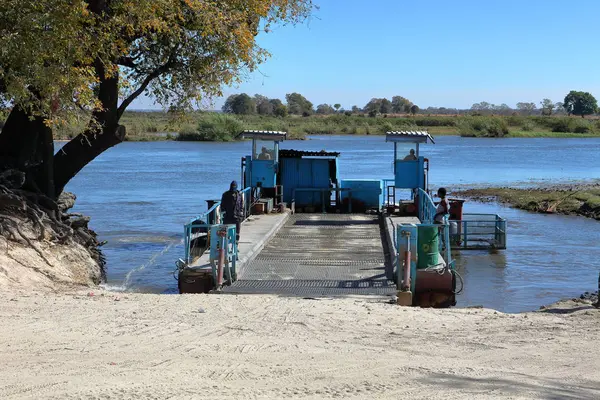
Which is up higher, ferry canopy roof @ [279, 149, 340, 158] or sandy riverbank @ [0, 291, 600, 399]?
ferry canopy roof @ [279, 149, 340, 158]

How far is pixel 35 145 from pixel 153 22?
4.83 meters

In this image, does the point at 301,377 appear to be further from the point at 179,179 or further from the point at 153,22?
the point at 179,179

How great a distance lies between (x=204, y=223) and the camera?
17.2 meters

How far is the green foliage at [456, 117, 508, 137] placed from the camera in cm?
12588

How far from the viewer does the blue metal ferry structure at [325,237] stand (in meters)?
13.6

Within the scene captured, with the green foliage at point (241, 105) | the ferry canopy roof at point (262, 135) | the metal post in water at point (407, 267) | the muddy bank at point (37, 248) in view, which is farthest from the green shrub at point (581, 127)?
the metal post in water at point (407, 267)

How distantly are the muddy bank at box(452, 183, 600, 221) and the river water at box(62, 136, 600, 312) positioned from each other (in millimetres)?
1192

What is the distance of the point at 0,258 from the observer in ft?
43.0

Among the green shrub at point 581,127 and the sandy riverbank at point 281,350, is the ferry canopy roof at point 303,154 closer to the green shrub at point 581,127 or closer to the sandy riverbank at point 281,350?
the sandy riverbank at point 281,350

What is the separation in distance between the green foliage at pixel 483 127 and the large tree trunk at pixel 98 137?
113 metres

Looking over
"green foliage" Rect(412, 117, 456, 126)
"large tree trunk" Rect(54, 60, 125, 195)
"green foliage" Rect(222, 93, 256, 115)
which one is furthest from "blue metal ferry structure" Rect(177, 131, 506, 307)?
"green foliage" Rect(222, 93, 256, 115)

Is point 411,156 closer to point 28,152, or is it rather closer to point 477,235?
point 477,235

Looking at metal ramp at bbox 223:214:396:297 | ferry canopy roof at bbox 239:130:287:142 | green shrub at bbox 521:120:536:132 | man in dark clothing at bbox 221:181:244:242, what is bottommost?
metal ramp at bbox 223:214:396:297

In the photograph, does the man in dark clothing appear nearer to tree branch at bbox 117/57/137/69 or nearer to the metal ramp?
the metal ramp
